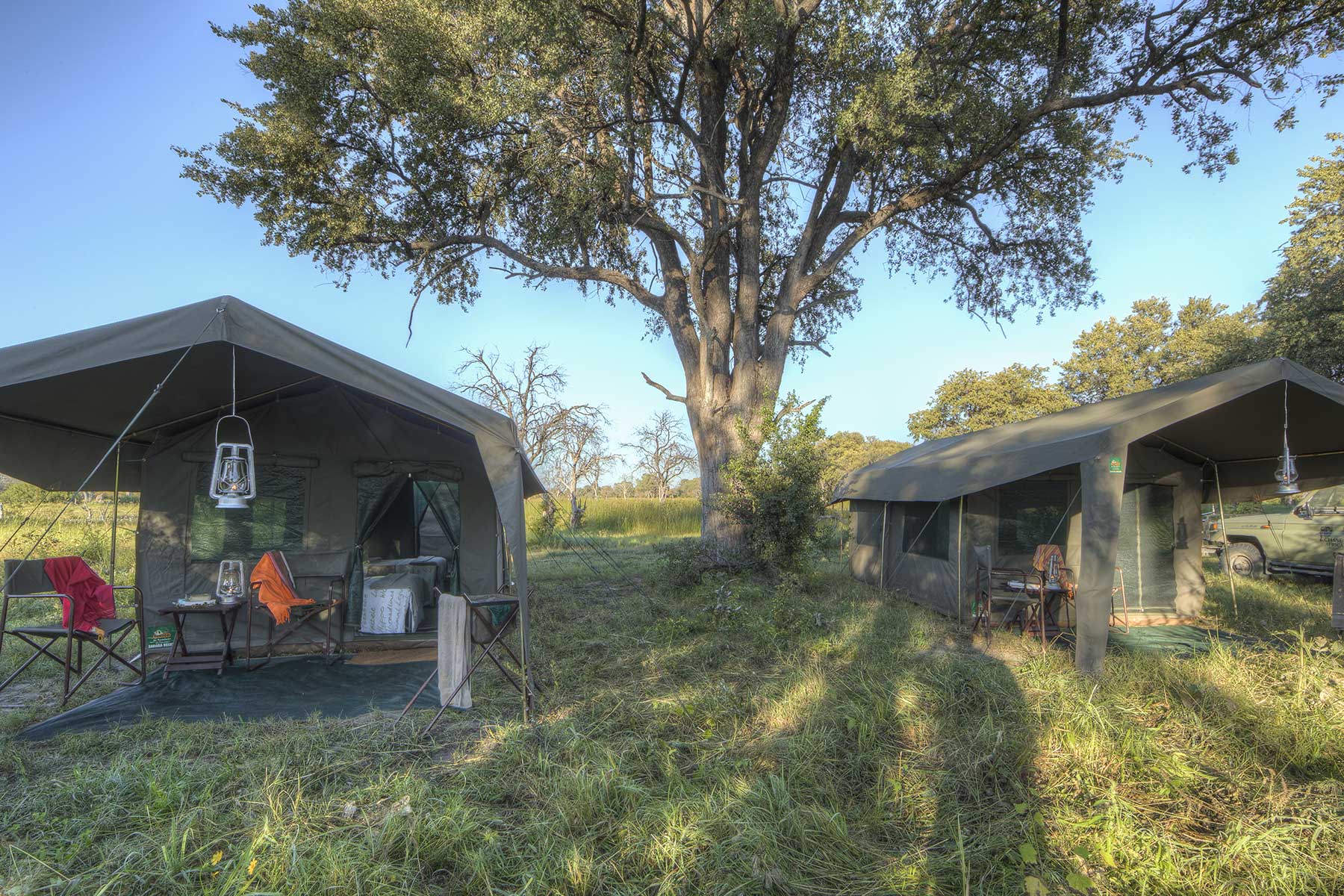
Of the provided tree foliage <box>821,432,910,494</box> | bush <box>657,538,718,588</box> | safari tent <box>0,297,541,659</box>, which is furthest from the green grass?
tree foliage <box>821,432,910,494</box>

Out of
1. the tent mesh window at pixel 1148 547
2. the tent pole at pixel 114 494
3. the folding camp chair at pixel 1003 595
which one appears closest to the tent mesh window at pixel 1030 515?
the folding camp chair at pixel 1003 595

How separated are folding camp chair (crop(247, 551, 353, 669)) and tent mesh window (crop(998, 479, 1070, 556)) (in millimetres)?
6890

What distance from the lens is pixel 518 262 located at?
32.9 ft

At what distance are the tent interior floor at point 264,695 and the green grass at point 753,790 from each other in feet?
0.94

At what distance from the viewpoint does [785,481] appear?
8.15m

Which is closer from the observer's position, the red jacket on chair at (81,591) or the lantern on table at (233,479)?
the lantern on table at (233,479)

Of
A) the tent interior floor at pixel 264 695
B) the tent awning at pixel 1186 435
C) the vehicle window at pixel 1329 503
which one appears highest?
the tent awning at pixel 1186 435

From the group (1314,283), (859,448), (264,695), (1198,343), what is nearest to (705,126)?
(264,695)

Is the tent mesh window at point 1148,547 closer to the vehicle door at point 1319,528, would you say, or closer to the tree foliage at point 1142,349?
the vehicle door at point 1319,528

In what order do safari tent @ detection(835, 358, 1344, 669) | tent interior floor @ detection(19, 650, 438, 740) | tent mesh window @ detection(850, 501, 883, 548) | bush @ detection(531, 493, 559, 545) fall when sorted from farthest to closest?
bush @ detection(531, 493, 559, 545)
tent mesh window @ detection(850, 501, 883, 548)
safari tent @ detection(835, 358, 1344, 669)
tent interior floor @ detection(19, 650, 438, 740)

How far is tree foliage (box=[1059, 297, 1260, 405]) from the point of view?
922 inches

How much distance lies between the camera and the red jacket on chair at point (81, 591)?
4.52 metres

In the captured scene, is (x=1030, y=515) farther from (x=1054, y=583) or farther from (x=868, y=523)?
(x=868, y=523)

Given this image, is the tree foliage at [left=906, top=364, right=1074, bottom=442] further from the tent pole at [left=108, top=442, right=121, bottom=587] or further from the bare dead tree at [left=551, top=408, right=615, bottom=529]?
the tent pole at [left=108, top=442, right=121, bottom=587]
